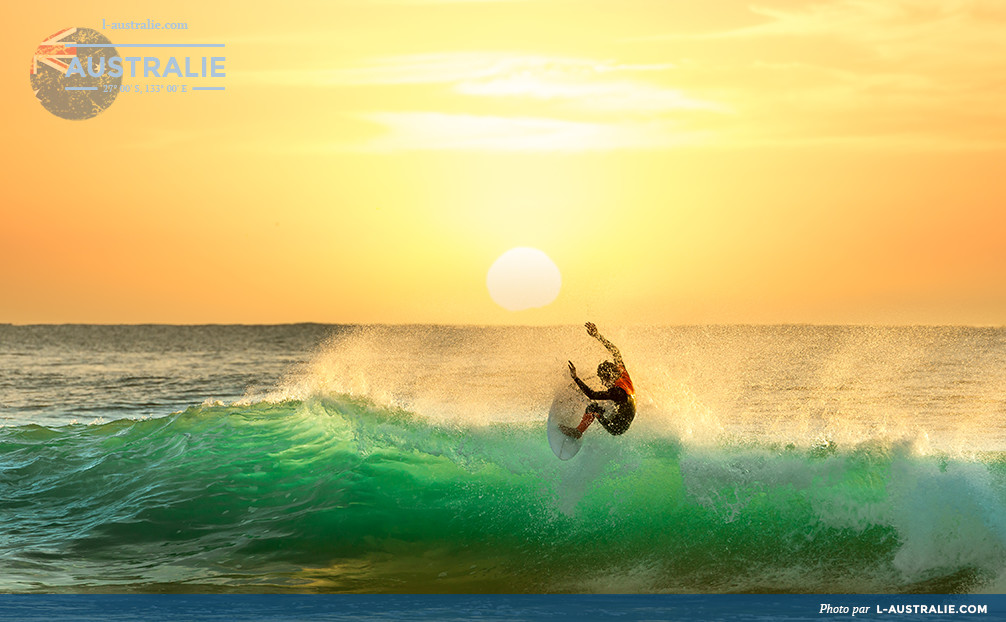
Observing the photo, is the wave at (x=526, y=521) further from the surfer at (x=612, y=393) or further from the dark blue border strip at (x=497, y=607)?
the surfer at (x=612, y=393)

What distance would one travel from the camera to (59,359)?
182 ft

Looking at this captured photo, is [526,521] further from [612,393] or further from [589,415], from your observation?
[612,393]

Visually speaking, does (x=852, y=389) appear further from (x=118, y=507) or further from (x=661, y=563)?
(x=118, y=507)

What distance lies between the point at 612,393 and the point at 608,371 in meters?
0.33

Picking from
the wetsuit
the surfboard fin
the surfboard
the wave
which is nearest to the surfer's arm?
the wetsuit

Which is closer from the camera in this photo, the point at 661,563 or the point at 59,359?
the point at 661,563

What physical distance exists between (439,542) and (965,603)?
6.47 m

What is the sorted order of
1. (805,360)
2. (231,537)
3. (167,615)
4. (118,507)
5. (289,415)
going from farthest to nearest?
(805,360) < (289,415) < (118,507) < (231,537) < (167,615)

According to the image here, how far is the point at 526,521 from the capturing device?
1238 cm

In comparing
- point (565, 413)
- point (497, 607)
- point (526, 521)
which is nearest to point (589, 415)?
point (565, 413)

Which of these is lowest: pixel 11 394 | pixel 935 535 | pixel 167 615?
pixel 167 615

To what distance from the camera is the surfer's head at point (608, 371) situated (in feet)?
38.3

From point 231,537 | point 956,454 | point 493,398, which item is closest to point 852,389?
point 493,398

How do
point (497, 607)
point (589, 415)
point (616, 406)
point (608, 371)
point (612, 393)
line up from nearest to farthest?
point (497, 607)
point (608, 371)
point (612, 393)
point (616, 406)
point (589, 415)
